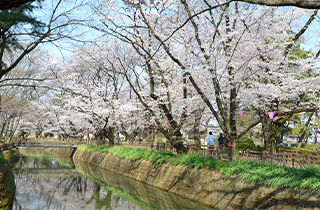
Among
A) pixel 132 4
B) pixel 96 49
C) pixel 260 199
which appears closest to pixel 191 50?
pixel 132 4

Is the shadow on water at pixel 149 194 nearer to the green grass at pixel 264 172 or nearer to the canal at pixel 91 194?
the canal at pixel 91 194


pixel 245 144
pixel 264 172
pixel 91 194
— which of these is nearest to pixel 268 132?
pixel 245 144

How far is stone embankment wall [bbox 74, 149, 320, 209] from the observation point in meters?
9.66

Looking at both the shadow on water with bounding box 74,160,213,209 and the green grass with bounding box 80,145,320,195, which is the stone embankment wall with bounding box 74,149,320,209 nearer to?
the green grass with bounding box 80,145,320,195

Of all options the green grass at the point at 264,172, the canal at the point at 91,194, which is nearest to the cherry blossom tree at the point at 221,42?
the green grass at the point at 264,172

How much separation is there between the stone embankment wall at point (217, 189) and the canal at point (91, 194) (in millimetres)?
492

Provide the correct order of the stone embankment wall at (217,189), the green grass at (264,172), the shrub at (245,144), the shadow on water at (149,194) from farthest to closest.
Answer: the shrub at (245,144)
the shadow on water at (149,194)
the stone embankment wall at (217,189)
the green grass at (264,172)

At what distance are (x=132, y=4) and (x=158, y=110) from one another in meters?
10.2

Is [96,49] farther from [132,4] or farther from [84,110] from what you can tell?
[132,4]

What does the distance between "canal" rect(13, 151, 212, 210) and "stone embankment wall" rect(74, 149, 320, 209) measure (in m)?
0.49

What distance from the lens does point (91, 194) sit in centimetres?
1745

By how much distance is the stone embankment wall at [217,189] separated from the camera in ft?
31.7

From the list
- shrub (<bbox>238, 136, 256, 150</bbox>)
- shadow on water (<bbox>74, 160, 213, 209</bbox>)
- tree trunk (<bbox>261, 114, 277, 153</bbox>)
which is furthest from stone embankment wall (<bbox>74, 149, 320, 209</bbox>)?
shrub (<bbox>238, 136, 256, 150</bbox>)

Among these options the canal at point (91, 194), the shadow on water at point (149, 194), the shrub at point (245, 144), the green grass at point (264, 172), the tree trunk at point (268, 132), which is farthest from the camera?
the shrub at point (245, 144)
